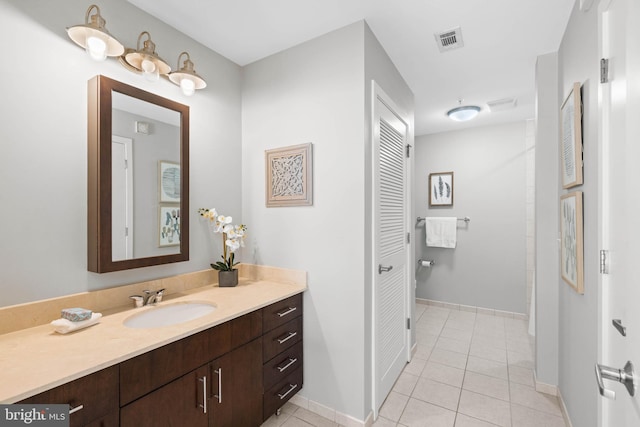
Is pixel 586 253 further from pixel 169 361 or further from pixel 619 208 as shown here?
pixel 169 361

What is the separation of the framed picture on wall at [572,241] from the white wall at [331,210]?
1.04 m

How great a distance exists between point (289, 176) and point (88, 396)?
146cm

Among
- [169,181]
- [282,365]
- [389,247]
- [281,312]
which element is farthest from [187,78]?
[282,365]

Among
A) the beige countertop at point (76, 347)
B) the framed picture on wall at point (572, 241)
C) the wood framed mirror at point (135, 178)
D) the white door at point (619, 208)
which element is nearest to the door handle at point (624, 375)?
the white door at point (619, 208)

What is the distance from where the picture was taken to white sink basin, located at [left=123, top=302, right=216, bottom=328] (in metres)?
1.45


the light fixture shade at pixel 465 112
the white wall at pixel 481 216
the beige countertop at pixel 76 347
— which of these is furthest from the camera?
the white wall at pixel 481 216

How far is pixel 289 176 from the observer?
197cm

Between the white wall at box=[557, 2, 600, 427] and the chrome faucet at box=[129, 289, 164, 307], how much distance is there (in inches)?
81.7

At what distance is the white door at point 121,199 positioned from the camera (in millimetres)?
1464

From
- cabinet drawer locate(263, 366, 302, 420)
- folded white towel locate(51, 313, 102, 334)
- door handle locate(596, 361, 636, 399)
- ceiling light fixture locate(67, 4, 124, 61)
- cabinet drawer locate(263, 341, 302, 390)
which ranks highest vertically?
ceiling light fixture locate(67, 4, 124, 61)

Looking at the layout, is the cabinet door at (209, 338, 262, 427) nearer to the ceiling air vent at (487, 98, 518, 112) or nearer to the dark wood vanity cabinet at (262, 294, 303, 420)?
the dark wood vanity cabinet at (262, 294, 303, 420)

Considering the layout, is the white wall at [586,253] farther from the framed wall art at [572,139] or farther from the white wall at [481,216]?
the white wall at [481,216]

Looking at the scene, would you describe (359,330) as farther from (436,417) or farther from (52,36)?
(52,36)

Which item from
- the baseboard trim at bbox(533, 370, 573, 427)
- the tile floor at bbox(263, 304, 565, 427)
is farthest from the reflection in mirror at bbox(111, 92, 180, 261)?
the baseboard trim at bbox(533, 370, 573, 427)
